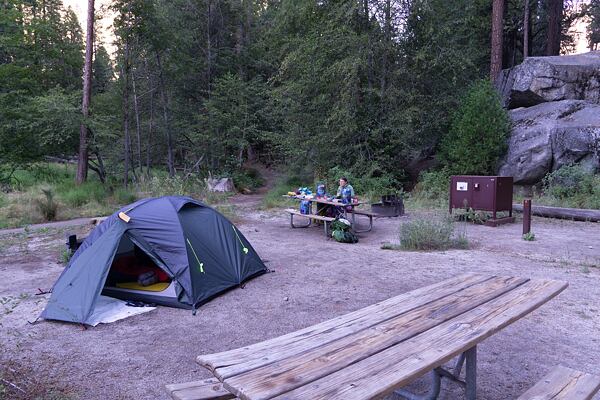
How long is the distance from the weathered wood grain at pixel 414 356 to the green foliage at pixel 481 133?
1376cm

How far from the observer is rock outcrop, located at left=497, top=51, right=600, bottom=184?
14.3 m

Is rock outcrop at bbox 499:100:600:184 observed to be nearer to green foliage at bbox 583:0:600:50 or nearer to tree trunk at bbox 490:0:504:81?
tree trunk at bbox 490:0:504:81

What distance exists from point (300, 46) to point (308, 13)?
1580 millimetres

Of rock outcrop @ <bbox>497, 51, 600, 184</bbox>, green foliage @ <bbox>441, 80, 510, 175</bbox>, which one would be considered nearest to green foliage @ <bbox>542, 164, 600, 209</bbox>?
rock outcrop @ <bbox>497, 51, 600, 184</bbox>

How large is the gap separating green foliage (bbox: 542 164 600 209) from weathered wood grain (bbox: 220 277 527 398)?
1175 cm

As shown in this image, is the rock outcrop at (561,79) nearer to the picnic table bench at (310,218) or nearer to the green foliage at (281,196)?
the green foliage at (281,196)

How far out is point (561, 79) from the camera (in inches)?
633

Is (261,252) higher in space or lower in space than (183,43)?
lower

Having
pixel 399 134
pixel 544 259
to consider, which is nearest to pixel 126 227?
pixel 544 259

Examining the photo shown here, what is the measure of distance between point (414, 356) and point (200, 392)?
3.76 feet

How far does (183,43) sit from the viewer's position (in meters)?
23.1

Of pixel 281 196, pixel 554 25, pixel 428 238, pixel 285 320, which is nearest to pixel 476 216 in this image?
pixel 428 238

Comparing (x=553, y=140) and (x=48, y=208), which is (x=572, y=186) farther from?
(x=48, y=208)

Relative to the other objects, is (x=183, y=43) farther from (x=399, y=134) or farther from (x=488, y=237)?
(x=488, y=237)
